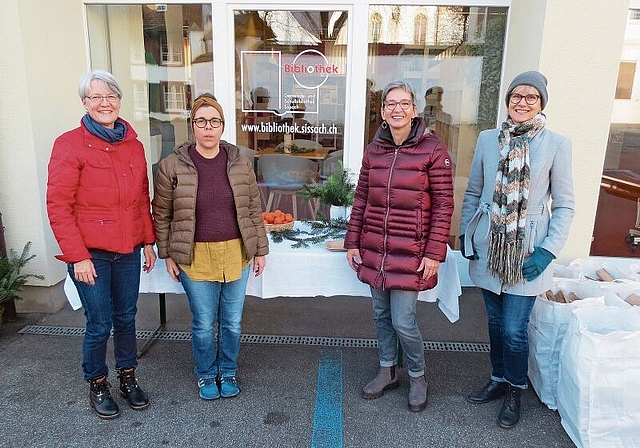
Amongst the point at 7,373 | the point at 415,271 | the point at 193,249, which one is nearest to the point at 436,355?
the point at 415,271

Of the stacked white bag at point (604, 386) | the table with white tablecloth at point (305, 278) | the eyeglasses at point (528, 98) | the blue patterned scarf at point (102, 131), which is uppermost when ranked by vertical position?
the eyeglasses at point (528, 98)

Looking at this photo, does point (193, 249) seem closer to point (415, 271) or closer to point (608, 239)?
point (415, 271)

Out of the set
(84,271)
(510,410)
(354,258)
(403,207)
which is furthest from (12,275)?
(510,410)

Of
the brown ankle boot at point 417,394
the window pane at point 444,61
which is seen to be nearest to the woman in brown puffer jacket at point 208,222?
the brown ankle boot at point 417,394

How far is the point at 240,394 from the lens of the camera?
3.04 m

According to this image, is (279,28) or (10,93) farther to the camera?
(279,28)

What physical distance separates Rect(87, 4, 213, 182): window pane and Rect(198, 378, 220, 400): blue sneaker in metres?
2.91

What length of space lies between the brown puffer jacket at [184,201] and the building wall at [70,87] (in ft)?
6.08

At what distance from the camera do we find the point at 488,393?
9.73 feet

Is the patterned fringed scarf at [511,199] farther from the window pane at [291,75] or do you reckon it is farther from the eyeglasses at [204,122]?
the window pane at [291,75]

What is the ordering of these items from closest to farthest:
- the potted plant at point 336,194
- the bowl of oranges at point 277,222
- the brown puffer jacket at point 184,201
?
1. the brown puffer jacket at point 184,201
2. the bowl of oranges at point 277,222
3. the potted plant at point 336,194

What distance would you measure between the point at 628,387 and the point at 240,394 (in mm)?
2178

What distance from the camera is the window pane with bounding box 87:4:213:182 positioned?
4660 millimetres

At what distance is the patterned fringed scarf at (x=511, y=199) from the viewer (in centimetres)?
246
